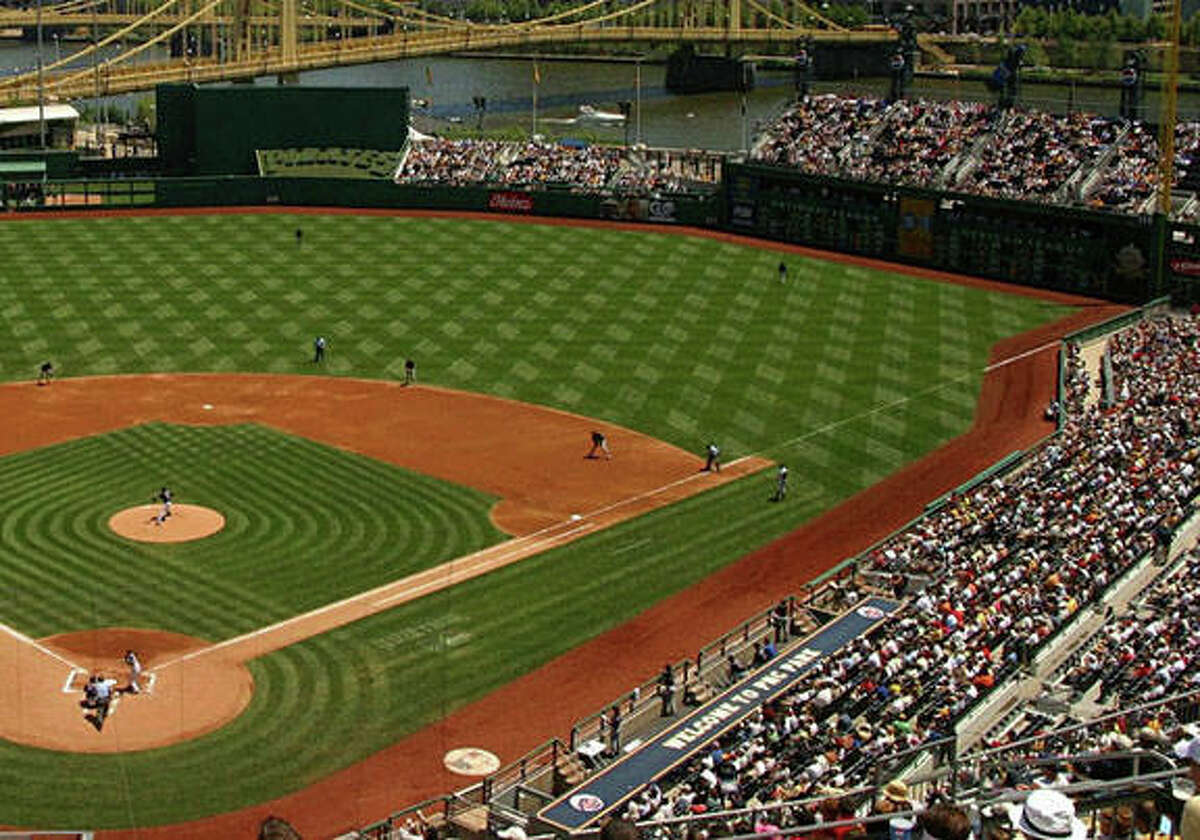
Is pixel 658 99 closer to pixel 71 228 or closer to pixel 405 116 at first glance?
pixel 405 116

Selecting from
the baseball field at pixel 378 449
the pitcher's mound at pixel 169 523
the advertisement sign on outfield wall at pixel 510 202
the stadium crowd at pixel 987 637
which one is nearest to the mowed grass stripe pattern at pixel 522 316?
the baseball field at pixel 378 449

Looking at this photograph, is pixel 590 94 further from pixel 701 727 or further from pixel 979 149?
pixel 701 727

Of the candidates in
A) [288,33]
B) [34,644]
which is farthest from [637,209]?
[34,644]

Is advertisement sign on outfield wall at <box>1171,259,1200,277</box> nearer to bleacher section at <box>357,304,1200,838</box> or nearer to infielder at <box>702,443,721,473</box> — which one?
infielder at <box>702,443,721,473</box>

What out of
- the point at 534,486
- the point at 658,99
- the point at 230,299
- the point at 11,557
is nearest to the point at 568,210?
the point at 230,299

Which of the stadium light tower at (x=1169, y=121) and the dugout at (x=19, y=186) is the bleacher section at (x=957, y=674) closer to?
the stadium light tower at (x=1169, y=121)
